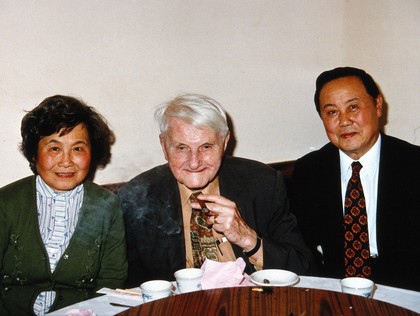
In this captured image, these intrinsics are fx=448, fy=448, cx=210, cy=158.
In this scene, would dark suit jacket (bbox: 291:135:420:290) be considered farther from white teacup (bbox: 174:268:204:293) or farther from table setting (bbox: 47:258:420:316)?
white teacup (bbox: 174:268:204:293)

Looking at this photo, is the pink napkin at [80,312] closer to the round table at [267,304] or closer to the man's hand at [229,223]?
the round table at [267,304]

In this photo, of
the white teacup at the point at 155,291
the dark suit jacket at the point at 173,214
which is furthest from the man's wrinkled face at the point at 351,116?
the white teacup at the point at 155,291

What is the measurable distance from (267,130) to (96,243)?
A: 6.11ft

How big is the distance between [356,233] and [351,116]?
73cm

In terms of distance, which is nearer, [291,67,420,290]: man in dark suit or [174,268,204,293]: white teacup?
[174,268,204,293]: white teacup

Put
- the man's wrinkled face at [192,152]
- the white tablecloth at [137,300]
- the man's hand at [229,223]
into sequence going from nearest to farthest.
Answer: the white tablecloth at [137,300], the man's hand at [229,223], the man's wrinkled face at [192,152]

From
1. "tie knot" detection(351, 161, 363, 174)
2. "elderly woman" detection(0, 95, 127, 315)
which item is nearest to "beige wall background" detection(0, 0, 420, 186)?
"elderly woman" detection(0, 95, 127, 315)

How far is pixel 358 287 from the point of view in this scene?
4.86 ft

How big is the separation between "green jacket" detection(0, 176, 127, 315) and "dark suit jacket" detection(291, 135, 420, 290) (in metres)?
1.30

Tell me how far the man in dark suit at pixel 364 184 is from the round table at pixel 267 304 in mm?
1452

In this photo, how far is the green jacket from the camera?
222 centimetres

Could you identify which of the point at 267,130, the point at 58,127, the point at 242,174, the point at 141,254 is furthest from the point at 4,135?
the point at 267,130

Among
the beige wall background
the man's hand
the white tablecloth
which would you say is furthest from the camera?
the beige wall background

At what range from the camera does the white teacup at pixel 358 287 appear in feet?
4.85
